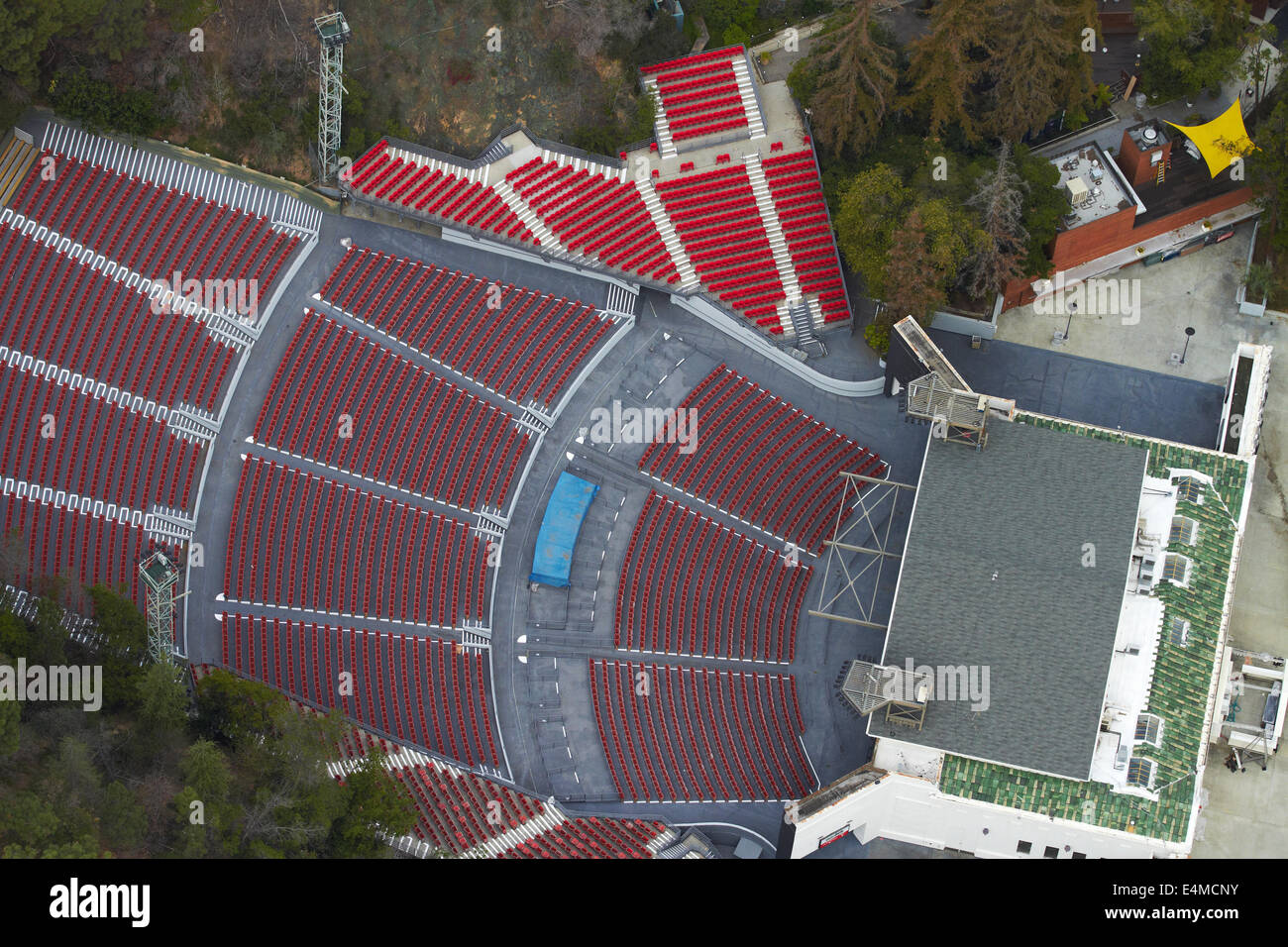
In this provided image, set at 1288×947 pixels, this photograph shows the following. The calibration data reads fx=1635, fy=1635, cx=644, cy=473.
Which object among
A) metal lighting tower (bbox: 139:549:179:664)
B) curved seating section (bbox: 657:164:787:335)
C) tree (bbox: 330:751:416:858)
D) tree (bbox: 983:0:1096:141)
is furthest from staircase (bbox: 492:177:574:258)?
tree (bbox: 330:751:416:858)

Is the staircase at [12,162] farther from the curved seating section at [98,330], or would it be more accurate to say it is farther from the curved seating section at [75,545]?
the curved seating section at [75,545]

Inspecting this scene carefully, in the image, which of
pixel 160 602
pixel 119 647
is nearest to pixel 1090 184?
pixel 160 602

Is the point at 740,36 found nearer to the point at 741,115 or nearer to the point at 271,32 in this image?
the point at 741,115

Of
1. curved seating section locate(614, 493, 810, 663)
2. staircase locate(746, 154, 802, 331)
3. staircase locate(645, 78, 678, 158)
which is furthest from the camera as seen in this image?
staircase locate(645, 78, 678, 158)

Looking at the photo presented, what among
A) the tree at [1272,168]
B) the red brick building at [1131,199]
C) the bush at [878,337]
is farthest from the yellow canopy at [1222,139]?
the bush at [878,337]

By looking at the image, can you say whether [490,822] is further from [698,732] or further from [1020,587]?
[1020,587]

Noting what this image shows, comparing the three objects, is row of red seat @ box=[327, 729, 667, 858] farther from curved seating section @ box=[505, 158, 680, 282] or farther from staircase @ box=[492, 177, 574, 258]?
curved seating section @ box=[505, 158, 680, 282]

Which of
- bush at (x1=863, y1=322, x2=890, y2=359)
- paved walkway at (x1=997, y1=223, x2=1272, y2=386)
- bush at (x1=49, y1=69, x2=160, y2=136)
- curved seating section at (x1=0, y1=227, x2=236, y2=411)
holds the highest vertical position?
bush at (x1=49, y1=69, x2=160, y2=136)
